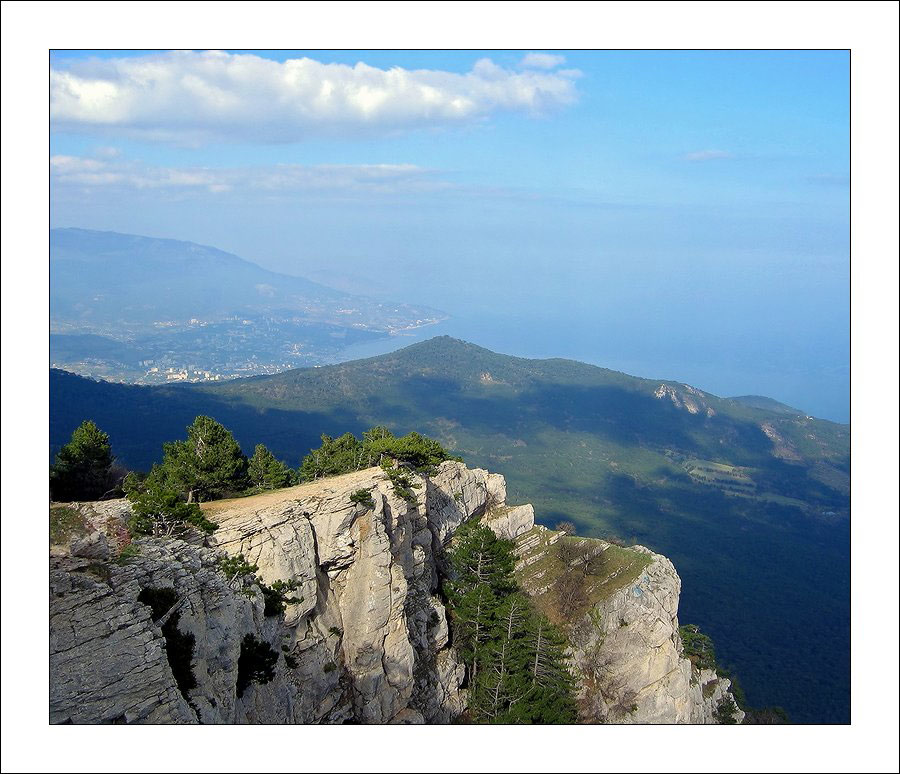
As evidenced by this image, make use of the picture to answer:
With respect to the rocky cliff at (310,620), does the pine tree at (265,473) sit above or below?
above

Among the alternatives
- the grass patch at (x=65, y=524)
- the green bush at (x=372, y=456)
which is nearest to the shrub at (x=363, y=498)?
the green bush at (x=372, y=456)

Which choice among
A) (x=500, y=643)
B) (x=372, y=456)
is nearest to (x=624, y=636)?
(x=500, y=643)

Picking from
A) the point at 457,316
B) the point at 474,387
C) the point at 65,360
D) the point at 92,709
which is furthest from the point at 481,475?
the point at 457,316

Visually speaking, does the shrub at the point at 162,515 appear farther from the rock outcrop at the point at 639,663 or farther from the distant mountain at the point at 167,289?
the distant mountain at the point at 167,289

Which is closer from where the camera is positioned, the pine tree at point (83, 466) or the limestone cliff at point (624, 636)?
the pine tree at point (83, 466)

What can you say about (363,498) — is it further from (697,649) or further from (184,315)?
(184,315)

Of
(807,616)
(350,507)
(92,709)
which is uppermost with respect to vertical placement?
(350,507)

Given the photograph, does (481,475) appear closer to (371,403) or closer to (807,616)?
(807,616)
